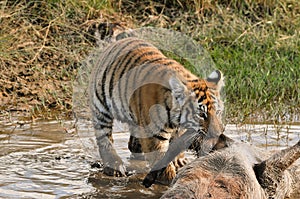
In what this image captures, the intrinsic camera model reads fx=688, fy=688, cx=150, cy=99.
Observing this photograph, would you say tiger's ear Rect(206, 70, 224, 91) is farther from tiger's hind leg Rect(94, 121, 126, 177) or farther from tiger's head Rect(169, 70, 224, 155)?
tiger's hind leg Rect(94, 121, 126, 177)

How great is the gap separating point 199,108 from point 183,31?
4.67 m

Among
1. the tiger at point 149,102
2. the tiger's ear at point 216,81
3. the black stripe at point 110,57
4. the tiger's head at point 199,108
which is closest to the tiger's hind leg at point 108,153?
the tiger at point 149,102

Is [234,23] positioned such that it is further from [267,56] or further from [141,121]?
[141,121]

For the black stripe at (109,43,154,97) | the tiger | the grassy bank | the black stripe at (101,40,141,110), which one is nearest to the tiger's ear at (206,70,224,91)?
the tiger

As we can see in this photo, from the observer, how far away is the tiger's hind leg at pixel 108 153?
550 centimetres

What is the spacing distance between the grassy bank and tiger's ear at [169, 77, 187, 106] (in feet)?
6.26

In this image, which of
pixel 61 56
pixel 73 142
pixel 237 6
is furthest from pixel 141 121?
pixel 237 6

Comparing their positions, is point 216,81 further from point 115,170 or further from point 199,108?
point 115,170

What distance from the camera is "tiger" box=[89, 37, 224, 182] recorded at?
504 centimetres

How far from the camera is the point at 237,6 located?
10.4 meters

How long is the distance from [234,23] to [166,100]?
15.8ft

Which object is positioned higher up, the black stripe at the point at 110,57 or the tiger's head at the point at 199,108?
the black stripe at the point at 110,57

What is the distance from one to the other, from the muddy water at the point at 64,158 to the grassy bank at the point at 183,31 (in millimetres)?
505

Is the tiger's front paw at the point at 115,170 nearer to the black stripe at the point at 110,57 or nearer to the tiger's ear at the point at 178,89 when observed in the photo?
the black stripe at the point at 110,57
